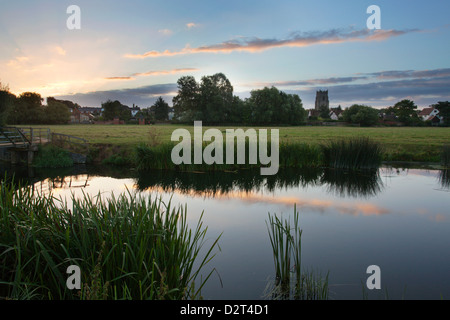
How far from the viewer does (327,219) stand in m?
9.89

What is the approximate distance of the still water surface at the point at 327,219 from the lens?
5.86 meters

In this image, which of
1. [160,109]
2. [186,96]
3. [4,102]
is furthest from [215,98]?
[4,102]

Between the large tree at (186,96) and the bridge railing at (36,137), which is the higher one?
the large tree at (186,96)

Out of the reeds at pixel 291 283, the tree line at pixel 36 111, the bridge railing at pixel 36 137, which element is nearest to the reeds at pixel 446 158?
the reeds at pixel 291 283

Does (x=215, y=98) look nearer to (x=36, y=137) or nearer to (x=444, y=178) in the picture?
(x=36, y=137)

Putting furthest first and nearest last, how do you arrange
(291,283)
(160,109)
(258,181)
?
1. (160,109)
2. (258,181)
3. (291,283)

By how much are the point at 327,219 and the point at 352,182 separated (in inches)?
238

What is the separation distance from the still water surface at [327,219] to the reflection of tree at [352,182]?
4 cm

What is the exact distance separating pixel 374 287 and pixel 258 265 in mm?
2104

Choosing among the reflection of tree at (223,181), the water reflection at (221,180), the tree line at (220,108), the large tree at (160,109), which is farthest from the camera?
the large tree at (160,109)

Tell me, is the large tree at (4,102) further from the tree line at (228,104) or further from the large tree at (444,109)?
the large tree at (444,109)

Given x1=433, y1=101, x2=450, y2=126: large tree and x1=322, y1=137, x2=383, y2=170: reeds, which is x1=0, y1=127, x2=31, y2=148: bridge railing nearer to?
x1=322, y1=137, x2=383, y2=170: reeds

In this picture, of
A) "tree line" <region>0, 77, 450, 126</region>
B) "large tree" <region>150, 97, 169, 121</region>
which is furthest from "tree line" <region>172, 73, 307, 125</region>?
"large tree" <region>150, 97, 169, 121</region>
